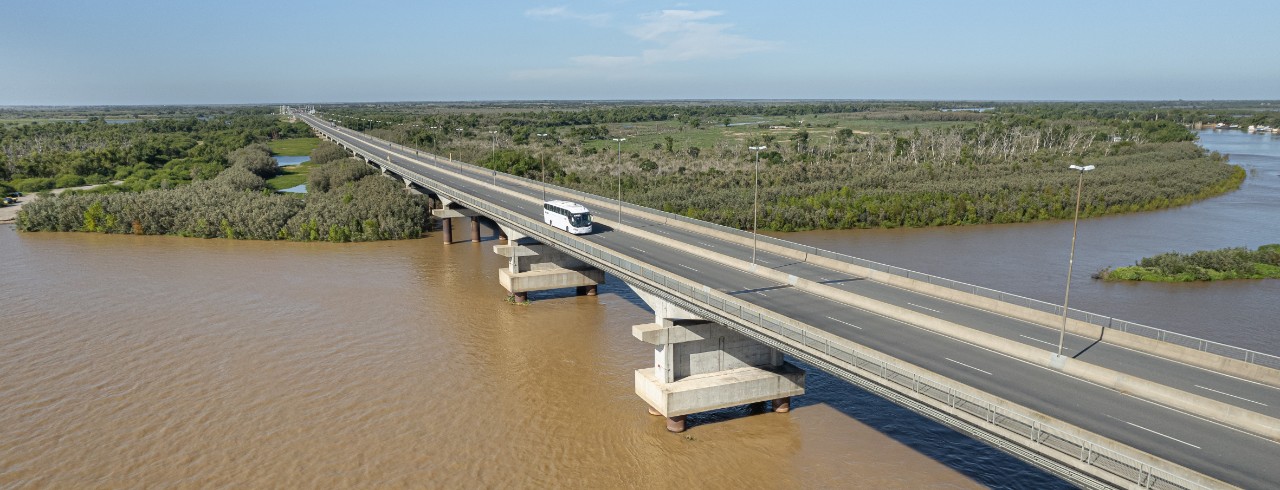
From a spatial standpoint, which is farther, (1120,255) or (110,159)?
(110,159)

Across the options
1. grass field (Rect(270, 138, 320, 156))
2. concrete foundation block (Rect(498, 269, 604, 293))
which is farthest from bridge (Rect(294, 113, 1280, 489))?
grass field (Rect(270, 138, 320, 156))

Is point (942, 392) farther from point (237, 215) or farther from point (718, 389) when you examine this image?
point (237, 215)

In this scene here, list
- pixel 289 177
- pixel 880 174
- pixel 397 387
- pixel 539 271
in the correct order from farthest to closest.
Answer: pixel 289 177, pixel 880 174, pixel 539 271, pixel 397 387

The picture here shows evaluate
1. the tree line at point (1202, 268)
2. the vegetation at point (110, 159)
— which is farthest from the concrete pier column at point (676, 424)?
the vegetation at point (110, 159)

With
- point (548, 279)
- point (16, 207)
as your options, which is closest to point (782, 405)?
point (548, 279)

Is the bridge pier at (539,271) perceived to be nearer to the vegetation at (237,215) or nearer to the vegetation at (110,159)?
the vegetation at (237,215)

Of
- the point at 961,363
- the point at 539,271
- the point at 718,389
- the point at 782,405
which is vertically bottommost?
A: the point at 782,405

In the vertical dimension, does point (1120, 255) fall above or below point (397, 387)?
above

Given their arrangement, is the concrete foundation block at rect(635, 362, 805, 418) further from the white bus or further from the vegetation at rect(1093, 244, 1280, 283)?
the vegetation at rect(1093, 244, 1280, 283)
